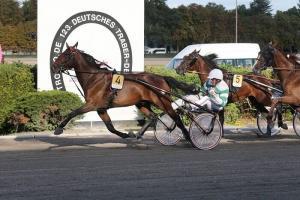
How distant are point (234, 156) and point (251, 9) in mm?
120373

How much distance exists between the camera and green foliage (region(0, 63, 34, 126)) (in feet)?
52.2

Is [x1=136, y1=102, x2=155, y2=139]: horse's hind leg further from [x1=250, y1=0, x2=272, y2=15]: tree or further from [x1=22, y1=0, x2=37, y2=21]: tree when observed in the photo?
[x1=250, y1=0, x2=272, y2=15]: tree

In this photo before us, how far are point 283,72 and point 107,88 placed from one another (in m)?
4.26

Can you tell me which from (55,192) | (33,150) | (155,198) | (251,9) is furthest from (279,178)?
(251,9)

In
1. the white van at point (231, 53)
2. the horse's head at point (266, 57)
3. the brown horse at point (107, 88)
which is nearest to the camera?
the brown horse at point (107, 88)

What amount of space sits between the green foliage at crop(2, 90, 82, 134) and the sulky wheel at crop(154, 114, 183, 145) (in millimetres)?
3274

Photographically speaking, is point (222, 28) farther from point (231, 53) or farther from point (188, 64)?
point (188, 64)

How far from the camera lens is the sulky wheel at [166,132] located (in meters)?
13.3

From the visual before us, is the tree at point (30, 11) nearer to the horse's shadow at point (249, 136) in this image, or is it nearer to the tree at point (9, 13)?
the tree at point (9, 13)

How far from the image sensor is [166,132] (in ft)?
44.1

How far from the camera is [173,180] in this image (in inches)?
360

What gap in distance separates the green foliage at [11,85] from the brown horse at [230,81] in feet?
14.5

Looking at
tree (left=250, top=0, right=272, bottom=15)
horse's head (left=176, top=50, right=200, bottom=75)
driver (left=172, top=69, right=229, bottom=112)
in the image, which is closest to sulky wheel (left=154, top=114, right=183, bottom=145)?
driver (left=172, top=69, right=229, bottom=112)

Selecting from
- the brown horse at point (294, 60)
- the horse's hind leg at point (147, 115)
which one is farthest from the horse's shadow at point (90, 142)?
the brown horse at point (294, 60)
